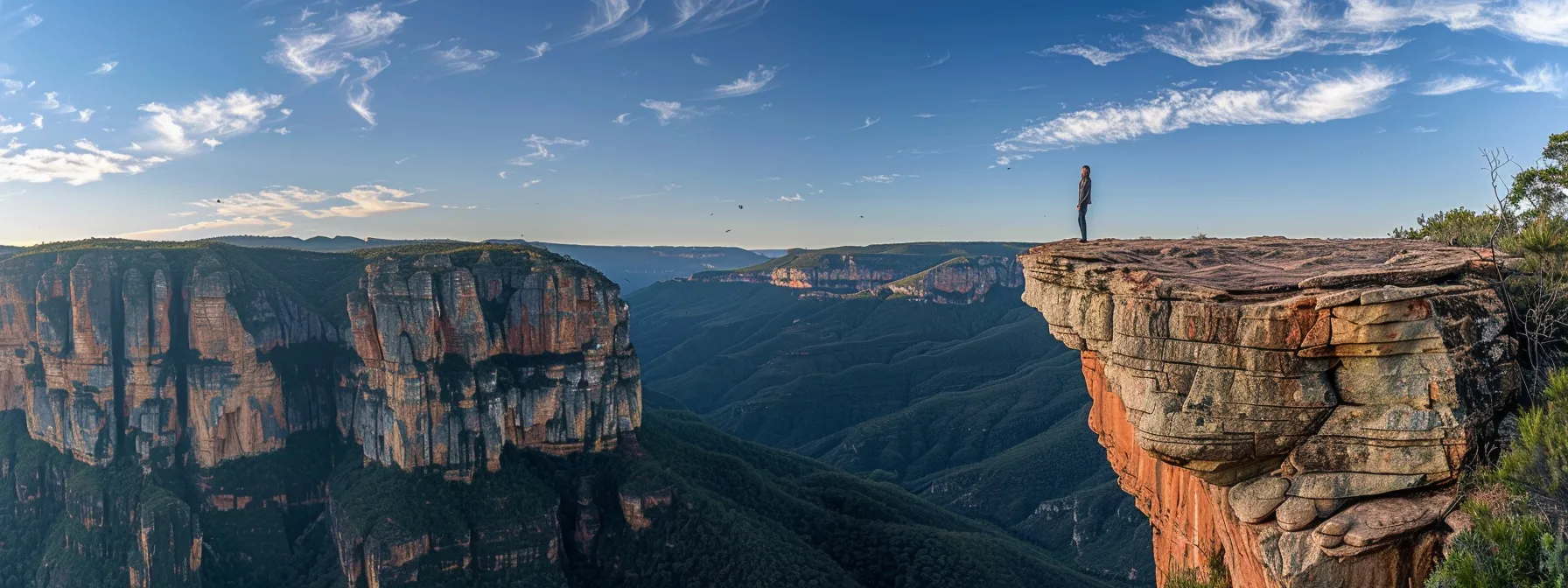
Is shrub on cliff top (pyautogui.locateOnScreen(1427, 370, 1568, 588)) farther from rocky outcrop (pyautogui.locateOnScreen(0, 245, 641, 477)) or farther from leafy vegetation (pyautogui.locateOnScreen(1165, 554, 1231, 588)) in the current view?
rocky outcrop (pyautogui.locateOnScreen(0, 245, 641, 477))

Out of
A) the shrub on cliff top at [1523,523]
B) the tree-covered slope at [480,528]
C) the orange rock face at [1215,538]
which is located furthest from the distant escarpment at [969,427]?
the shrub on cliff top at [1523,523]

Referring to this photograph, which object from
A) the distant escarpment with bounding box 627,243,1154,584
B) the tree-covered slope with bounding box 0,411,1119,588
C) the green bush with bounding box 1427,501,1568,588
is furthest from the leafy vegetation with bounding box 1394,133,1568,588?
the distant escarpment with bounding box 627,243,1154,584

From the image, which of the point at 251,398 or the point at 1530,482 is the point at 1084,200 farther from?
the point at 251,398

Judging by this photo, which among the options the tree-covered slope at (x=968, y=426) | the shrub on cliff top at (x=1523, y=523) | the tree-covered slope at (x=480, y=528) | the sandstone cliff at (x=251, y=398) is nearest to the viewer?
the shrub on cliff top at (x=1523, y=523)

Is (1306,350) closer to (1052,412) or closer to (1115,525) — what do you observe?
(1115,525)

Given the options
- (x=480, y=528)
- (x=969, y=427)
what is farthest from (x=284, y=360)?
(x=969, y=427)

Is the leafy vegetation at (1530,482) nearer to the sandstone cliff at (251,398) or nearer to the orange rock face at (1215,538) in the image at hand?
the orange rock face at (1215,538)

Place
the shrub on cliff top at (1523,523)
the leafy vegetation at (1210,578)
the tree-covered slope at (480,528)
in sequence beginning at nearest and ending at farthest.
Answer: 1. the shrub on cliff top at (1523,523)
2. the leafy vegetation at (1210,578)
3. the tree-covered slope at (480,528)
